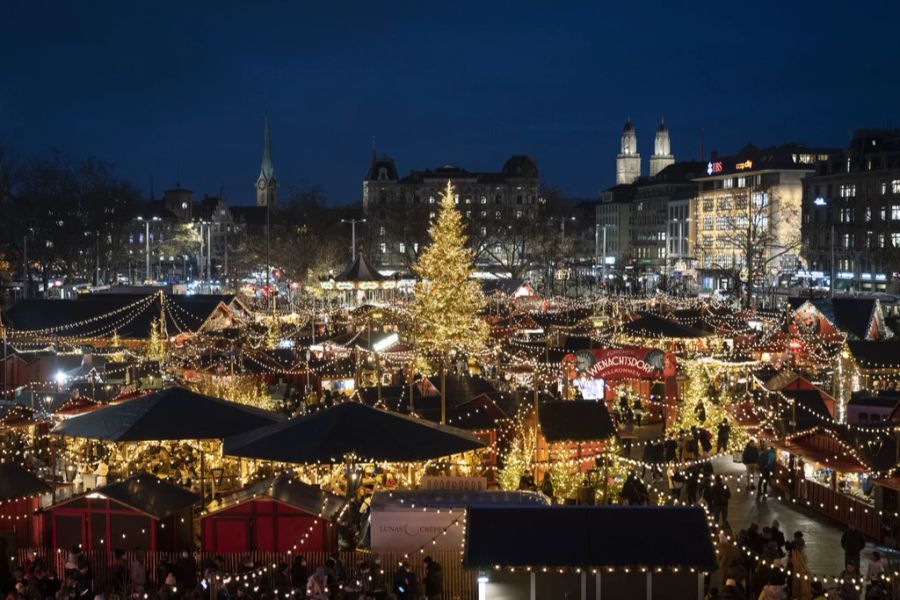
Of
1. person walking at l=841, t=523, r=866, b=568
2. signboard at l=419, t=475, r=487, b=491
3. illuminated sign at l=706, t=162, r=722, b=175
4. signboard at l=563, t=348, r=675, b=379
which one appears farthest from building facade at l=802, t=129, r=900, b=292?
signboard at l=419, t=475, r=487, b=491

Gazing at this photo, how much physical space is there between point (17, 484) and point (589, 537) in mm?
8330

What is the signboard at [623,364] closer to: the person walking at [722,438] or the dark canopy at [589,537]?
the person walking at [722,438]

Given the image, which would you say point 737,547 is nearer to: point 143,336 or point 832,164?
point 143,336

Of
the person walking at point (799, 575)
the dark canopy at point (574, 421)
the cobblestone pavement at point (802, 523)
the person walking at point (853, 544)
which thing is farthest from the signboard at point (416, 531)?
the dark canopy at point (574, 421)

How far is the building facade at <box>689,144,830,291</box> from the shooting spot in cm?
8869

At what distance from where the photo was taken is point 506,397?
69.3 ft

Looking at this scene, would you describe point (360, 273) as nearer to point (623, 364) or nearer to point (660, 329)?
point (660, 329)

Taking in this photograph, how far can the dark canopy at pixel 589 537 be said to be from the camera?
36.9ft

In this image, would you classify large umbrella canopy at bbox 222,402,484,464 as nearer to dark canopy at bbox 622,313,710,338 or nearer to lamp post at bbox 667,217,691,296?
dark canopy at bbox 622,313,710,338

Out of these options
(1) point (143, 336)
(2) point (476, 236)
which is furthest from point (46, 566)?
(2) point (476, 236)

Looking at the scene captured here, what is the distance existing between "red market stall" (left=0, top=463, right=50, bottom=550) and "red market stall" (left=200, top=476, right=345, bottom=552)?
8.70 feet

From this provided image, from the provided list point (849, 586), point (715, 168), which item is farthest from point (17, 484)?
point (715, 168)

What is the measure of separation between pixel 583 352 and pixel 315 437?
9697 mm

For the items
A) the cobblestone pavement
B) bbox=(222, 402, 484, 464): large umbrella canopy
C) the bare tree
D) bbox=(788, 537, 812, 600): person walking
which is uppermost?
the bare tree
